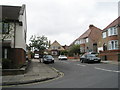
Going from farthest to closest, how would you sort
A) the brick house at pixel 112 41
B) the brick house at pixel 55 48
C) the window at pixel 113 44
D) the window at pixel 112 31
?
the brick house at pixel 55 48, the window at pixel 113 44, the window at pixel 112 31, the brick house at pixel 112 41

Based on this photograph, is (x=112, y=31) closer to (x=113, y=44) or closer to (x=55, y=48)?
(x=113, y=44)

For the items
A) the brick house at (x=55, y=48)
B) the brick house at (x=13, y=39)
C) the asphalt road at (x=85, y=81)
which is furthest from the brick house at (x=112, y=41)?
the brick house at (x=55, y=48)

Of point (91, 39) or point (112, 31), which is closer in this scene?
point (112, 31)

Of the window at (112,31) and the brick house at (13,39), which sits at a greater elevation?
the window at (112,31)

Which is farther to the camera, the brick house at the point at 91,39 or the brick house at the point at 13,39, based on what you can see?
the brick house at the point at 91,39

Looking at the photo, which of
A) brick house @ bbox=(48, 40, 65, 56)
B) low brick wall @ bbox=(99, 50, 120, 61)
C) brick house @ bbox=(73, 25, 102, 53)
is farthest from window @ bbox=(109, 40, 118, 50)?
brick house @ bbox=(48, 40, 65, 56)

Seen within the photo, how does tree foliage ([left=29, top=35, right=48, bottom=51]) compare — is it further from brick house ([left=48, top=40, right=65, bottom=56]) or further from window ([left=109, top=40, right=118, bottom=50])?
brick house ([left=48, top=40, right=65, bottom=56])

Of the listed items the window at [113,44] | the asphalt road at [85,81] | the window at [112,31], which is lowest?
the asphalt road at [85,81]

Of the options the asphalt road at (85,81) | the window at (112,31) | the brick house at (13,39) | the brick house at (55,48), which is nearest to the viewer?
the asphalt road at (85,81)

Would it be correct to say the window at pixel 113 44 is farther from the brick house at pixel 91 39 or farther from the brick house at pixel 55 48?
the brick house at pixel 55 48

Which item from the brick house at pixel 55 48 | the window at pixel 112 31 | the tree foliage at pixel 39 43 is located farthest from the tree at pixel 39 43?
the brick house at pixel 55 48

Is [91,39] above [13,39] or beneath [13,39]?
above

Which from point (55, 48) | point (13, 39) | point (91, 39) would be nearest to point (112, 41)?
point (91, 39)

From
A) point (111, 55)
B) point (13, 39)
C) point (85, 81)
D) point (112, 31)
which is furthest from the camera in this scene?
point (112, 31)
